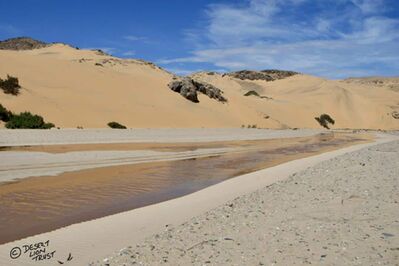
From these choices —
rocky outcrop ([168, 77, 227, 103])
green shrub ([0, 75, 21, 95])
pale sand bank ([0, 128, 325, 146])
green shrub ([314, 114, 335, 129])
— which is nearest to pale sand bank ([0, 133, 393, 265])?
pale sand bank ([0, 128, 325, 146])

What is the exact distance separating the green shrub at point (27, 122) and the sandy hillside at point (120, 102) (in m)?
2.35

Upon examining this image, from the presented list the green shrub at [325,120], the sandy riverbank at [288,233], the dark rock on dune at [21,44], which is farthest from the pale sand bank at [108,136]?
the dark rock on dune at [21,44]

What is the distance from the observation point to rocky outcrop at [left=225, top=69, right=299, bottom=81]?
379 feet

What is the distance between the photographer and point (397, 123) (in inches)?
3100

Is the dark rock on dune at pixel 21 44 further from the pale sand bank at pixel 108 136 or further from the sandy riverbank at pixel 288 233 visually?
the sandy riverbank at pixel 288 233

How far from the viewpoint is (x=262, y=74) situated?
118 m

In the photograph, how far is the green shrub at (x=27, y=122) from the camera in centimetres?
2933

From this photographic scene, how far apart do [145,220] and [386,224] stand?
3.94 m

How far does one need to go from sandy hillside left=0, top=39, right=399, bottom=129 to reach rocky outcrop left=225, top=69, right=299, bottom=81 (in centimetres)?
3535

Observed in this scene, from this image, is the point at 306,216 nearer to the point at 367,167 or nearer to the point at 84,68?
the point at 367,167

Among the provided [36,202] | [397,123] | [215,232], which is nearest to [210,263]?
[215,232]

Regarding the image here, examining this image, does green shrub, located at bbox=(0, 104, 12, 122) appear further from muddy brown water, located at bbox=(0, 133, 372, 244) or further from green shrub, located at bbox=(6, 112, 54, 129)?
muddy brown water, located at bbox=(0, 133, 372, 244)

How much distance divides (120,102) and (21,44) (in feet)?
153

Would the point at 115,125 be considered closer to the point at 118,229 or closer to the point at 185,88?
the point at 185,88
